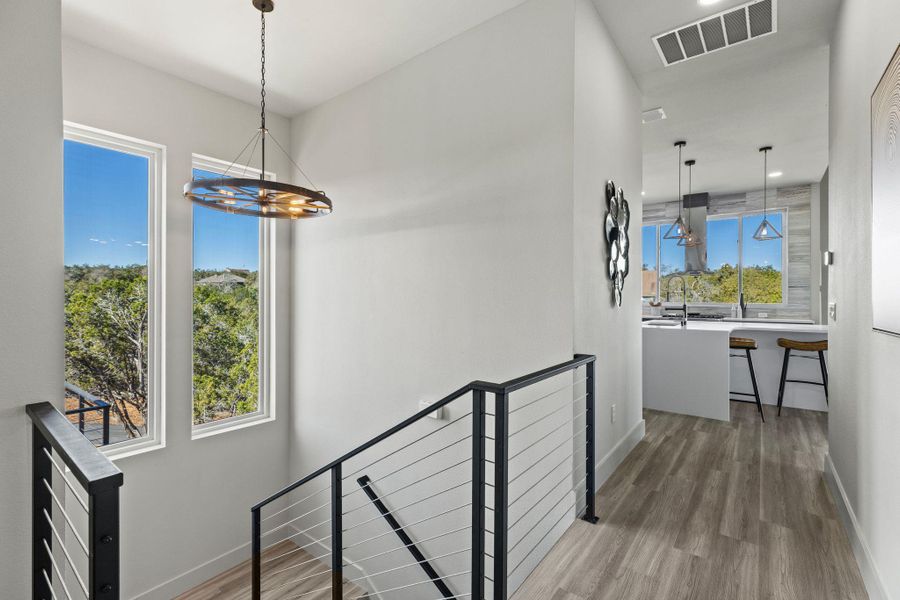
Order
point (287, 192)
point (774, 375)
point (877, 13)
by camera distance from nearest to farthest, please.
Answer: point (877, 13) → point (287, 192) → point (774, 375)

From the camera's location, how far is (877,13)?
5.83 ft

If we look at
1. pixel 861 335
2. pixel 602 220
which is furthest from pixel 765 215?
pixel 861 335

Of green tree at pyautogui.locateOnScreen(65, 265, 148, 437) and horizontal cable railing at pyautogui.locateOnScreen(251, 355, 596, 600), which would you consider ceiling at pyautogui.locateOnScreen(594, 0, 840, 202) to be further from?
green tree at pyautogui.locateOnScreen(65, 265, 148, 437)

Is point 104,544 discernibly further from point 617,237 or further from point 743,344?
point 743,344

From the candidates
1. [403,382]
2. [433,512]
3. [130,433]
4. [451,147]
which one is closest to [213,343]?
[130,433]

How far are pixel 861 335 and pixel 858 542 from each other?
0.91 m

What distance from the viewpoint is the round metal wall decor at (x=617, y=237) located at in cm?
302

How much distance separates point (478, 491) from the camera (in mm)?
1646

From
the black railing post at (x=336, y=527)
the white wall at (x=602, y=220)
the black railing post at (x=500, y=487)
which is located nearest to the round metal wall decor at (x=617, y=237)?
the white wall at (x=602, y=220)

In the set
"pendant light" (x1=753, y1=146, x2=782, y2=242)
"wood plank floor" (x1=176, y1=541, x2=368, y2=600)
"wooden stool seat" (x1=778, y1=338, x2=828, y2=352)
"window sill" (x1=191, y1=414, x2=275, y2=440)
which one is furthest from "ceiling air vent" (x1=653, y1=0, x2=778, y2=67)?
"wood plank floor" (x1=176, y1=541, x2=368, y2=600)

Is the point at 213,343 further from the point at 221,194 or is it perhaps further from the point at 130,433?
the point at 221,194

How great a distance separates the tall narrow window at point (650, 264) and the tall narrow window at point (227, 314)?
6.44 meters

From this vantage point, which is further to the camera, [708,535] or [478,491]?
[708,535]

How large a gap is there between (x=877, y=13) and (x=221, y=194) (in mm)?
2920
